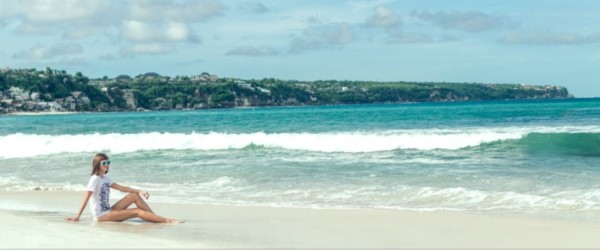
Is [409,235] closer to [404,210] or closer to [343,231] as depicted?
[343,231]

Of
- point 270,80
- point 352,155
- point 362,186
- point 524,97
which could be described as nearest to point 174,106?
point 270,80

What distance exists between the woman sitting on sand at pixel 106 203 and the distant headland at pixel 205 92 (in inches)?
3952

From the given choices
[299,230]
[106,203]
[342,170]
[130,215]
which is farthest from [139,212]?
[342,170]

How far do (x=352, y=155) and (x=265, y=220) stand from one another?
13.2 m

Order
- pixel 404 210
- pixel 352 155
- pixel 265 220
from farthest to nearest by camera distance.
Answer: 1. pixel 352 155
2. pixel 404 210
3. pixel 265 220

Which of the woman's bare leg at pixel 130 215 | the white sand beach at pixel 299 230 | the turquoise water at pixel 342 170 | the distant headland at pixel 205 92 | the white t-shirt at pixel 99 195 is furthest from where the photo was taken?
the distant headland at pixel 205 92

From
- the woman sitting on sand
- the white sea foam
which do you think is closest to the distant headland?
the white sea foam

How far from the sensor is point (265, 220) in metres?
11.0

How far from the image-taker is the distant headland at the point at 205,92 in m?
112

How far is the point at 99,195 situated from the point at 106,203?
0.53 feet

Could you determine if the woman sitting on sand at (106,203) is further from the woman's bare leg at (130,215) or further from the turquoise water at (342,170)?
the turquoise water at (342,170)

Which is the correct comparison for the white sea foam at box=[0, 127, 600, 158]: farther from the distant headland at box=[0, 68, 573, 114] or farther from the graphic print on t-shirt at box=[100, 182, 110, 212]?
the distant headland at box=[0, 68, 573, 114]

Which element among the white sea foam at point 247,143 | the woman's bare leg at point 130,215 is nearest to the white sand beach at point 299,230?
the woman's bare leg at point 130,215

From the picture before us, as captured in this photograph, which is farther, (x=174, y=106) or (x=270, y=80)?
(x=270, y=80)
